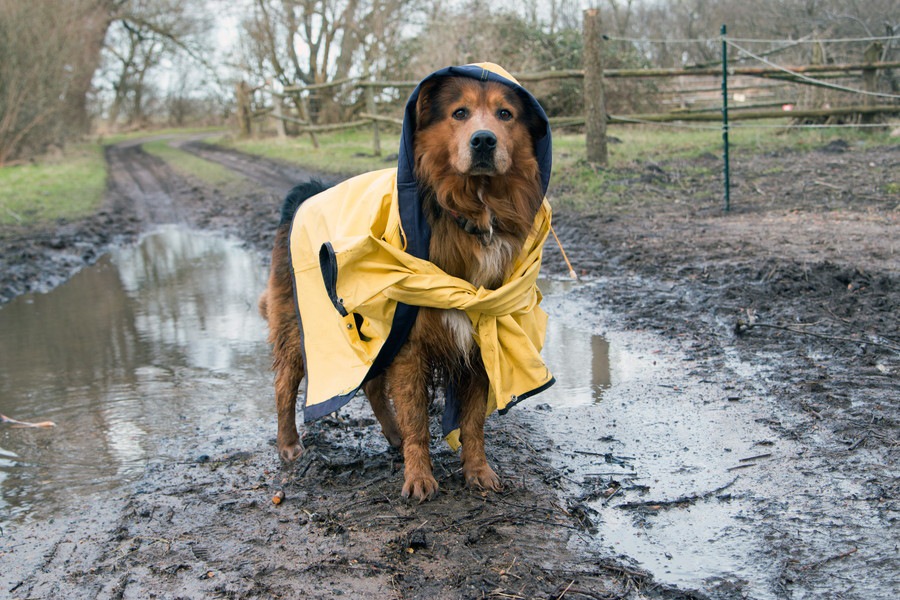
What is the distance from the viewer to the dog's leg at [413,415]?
381 cm

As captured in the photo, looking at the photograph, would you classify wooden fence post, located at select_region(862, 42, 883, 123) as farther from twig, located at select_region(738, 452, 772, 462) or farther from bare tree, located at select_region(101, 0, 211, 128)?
bare tree, located at select_region(101, 0, 211, 128)

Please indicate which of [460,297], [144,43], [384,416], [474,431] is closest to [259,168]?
[384,416]

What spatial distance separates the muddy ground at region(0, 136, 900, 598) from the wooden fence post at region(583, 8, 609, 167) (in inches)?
208

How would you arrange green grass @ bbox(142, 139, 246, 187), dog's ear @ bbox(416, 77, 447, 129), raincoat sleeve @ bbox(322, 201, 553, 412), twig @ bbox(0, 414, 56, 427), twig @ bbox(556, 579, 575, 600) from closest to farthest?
twig @ bbox(556, 579, 575, 600) < raincoat sleeve @ bbox(322, 201, 553, 412) < dog's ear @ bbox(416, 77, 447, 129) < twig @ bbox(0, 414, 56, 427) < green grass @ bbox(142, 139, 246, 187)

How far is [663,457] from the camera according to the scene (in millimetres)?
4148

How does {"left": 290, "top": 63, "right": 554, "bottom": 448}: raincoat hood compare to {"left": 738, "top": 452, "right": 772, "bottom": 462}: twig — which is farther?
{"left": 738, "top": 452, "right": 772, "bottom": 462}: twig

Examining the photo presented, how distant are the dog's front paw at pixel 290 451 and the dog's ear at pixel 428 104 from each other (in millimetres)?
1871

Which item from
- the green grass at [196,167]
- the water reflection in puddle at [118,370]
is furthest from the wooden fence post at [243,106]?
the water reflection in puddle at [118,370]

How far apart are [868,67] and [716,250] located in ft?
26.0

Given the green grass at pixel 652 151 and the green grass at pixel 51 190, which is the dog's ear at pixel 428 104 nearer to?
the green grass at pixel 652 151

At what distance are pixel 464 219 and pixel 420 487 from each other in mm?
1263

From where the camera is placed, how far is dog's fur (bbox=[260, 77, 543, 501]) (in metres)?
3.61

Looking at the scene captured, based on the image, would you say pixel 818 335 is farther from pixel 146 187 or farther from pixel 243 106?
pixel 243 106

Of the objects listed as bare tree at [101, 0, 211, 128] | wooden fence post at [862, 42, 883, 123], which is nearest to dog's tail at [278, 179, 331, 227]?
wooden fence post at [862, 42, 883, 123]
